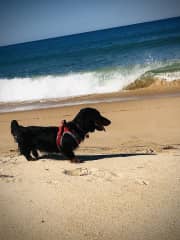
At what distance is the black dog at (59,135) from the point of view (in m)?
5.28

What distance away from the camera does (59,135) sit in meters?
5.31

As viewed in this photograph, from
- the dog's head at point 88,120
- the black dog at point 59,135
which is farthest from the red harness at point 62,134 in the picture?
the dog's head at point 88,120

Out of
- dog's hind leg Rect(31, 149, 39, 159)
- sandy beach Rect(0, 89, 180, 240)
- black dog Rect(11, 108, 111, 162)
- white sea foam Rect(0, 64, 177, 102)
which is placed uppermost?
white sea foam Rect(0, 64, 177, 102)

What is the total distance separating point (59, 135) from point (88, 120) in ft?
1.51

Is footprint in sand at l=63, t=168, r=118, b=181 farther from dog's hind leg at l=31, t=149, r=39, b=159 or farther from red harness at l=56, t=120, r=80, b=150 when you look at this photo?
dog's hind leg at l=31, t=149, r=39, b=159

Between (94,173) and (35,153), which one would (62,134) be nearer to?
(35,153)

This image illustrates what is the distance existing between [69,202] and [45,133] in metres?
2.31

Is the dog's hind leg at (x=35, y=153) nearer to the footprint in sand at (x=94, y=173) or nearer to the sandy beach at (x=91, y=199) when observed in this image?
the sandy beach at (x=91, y=199)

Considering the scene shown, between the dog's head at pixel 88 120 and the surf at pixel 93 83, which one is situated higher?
the surf at pixel 93 83

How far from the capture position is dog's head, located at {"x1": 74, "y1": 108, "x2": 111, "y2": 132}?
538 cm

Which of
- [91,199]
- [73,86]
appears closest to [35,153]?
[91,199]

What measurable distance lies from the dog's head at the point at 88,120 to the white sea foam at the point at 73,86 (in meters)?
11.0

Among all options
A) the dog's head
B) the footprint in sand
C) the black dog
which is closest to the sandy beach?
the footprint in sand

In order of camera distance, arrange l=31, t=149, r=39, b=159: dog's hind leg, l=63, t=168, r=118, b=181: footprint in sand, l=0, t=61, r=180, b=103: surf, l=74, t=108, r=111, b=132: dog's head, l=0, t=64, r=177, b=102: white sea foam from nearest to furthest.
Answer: l=63, t=168, r=118, b=181: footprint in sand, l=74, t=108, r=111, b=132: dog's head, l=31, t=149, r=39, b=159: dog's hind leg, l=0, t=61, r=180, b=103: surf, l=0, t=64, r=177, b=102: white sea foam
